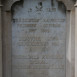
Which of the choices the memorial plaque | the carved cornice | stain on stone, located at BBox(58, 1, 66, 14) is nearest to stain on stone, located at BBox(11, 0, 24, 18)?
the memorial plaque

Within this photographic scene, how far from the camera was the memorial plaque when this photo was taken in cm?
689

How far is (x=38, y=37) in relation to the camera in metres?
6.92

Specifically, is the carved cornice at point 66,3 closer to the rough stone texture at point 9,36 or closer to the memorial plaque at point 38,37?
the rough stone texture at point 9,36

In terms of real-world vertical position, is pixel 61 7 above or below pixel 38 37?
above

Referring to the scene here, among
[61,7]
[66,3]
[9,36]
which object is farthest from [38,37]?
[66,3]

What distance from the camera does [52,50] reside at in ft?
22.7

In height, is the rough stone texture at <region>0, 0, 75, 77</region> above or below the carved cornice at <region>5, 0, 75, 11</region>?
below

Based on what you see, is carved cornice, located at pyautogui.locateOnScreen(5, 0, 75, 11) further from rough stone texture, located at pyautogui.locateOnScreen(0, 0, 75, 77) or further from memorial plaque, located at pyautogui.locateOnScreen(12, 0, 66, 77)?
memorial plaque, located at pyautogui.locateOnScreen(12, 0, 66, 77)

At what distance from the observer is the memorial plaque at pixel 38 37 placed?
6887mm

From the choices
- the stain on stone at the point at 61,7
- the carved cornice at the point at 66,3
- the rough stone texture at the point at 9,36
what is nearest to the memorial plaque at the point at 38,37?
the stain on stone at the point at 61,7

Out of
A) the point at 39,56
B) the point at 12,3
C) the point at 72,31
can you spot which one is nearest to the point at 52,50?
the point at 39,56

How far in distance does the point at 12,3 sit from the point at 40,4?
1.09 m

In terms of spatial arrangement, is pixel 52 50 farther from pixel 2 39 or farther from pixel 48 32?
pixel 2 39

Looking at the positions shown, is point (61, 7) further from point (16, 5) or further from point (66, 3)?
point (16, 5)
